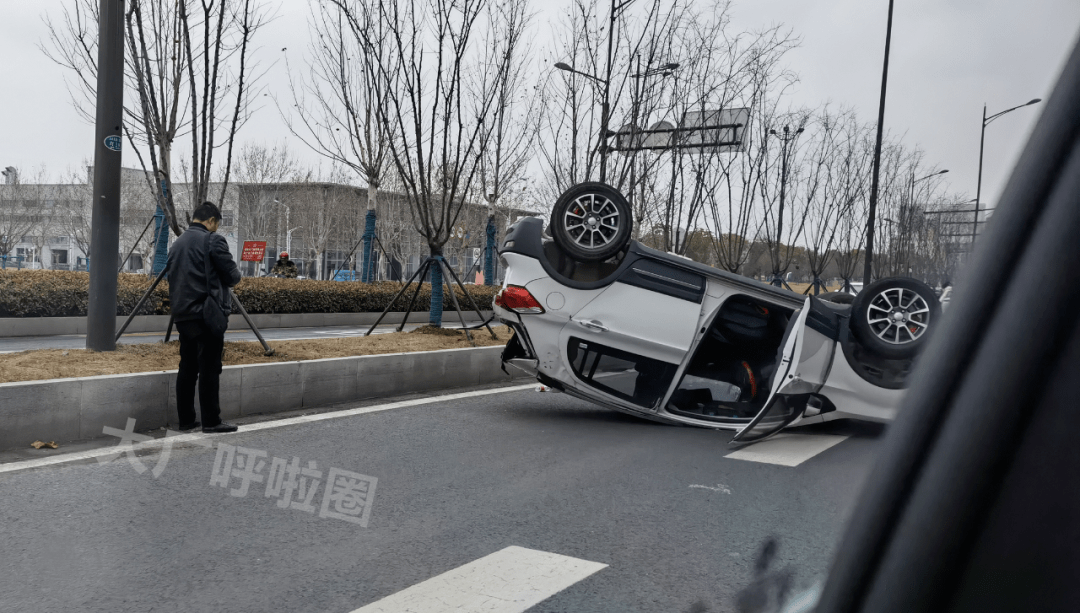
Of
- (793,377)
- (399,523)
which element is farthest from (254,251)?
(399,523)

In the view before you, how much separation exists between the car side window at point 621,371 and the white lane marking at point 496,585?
3692 mm

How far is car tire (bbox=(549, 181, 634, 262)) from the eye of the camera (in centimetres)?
759

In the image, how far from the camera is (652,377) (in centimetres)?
775

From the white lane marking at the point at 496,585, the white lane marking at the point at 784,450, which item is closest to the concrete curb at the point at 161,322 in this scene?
the white lane marking at the point at 784,450

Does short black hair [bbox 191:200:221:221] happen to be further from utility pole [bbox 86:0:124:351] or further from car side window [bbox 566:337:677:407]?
car side window [bbox 566:337:677:407]

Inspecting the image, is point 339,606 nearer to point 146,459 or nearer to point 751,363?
point 146,459

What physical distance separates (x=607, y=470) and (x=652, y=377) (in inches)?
74.3

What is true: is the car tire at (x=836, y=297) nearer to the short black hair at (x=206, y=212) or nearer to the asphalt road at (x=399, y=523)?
the asphalt road at (x=399, y=523)

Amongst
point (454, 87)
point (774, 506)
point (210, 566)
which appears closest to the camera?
point (210, 566)

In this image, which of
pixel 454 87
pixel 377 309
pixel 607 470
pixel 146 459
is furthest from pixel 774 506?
pixel 377 309

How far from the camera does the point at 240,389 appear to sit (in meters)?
7.61

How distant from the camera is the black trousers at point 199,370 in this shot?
6.75 m

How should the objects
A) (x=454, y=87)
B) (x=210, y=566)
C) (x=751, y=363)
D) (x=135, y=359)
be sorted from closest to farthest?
(x=210, y=566)
(x=135, y=359)
(x=751, y=363)
(x=454, y=87)

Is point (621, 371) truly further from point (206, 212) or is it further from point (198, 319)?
point (206, 212)
